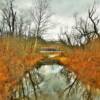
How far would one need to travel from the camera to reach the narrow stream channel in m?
25.4

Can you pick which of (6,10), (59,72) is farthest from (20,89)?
(6,10)

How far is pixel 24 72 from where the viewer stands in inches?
1046

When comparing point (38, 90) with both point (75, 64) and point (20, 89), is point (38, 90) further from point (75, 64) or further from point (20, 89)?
point (75, 64)

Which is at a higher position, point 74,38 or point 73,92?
point 74,38

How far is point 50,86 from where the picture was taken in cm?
2842

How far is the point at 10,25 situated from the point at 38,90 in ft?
73.9

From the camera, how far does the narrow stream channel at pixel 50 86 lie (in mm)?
25438

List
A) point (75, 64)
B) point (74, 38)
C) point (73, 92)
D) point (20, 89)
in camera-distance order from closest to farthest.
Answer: point (20, 89) < point (73, 92) < point (75, 64) < point (74, 38)

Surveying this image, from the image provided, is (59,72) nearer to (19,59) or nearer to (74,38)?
(19,59)

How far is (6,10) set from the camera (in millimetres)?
50219

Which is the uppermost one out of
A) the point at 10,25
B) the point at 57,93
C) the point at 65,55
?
the point at 10,25

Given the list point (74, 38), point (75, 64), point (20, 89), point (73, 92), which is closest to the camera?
point (20, 89)

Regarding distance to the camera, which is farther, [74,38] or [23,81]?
[74,38]

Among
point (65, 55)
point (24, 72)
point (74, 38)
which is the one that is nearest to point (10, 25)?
point (74, 38)
